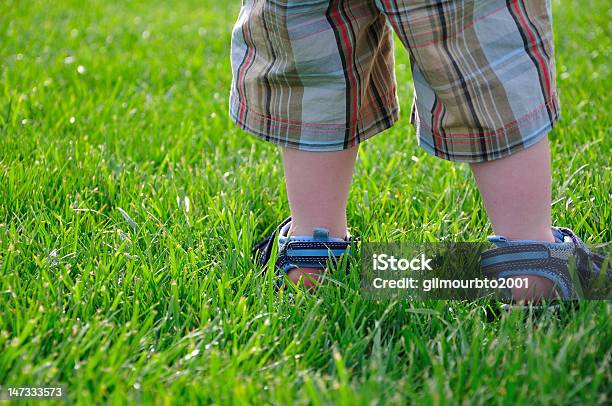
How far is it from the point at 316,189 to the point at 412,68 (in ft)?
0.94

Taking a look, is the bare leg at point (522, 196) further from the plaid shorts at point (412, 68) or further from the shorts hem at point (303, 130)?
the shorts hem at point (303, 130)

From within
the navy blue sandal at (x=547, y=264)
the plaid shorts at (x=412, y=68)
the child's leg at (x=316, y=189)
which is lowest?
the navy blue sandal at (x=547, y=264)

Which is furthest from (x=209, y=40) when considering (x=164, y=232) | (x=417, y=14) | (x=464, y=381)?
(x=464, y=381)

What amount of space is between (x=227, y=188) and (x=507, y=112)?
78 centimetres

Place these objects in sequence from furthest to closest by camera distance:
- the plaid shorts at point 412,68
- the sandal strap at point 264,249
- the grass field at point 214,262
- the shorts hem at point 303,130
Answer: the sandal strap at point 264,249 → the shorts hem at point 303,130 → the plaid shorts at point 412,68 → the grass field at point 214,262

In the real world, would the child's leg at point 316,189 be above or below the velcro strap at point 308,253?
above

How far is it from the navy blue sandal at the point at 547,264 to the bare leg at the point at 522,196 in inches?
0.6

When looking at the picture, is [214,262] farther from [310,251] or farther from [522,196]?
[522,196]

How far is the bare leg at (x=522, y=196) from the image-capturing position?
125 centimetres

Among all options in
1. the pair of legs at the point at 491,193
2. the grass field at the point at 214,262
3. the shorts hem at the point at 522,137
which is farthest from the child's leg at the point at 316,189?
the shorts hem at the point at 522,137

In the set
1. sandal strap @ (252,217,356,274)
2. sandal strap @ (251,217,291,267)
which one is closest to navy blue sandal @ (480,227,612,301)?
sandal strap @ (252,217,356,274)

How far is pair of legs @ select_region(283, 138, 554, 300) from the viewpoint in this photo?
125 cm

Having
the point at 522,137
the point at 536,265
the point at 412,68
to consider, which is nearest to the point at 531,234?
the point at 536,265

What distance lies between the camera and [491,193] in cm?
129
